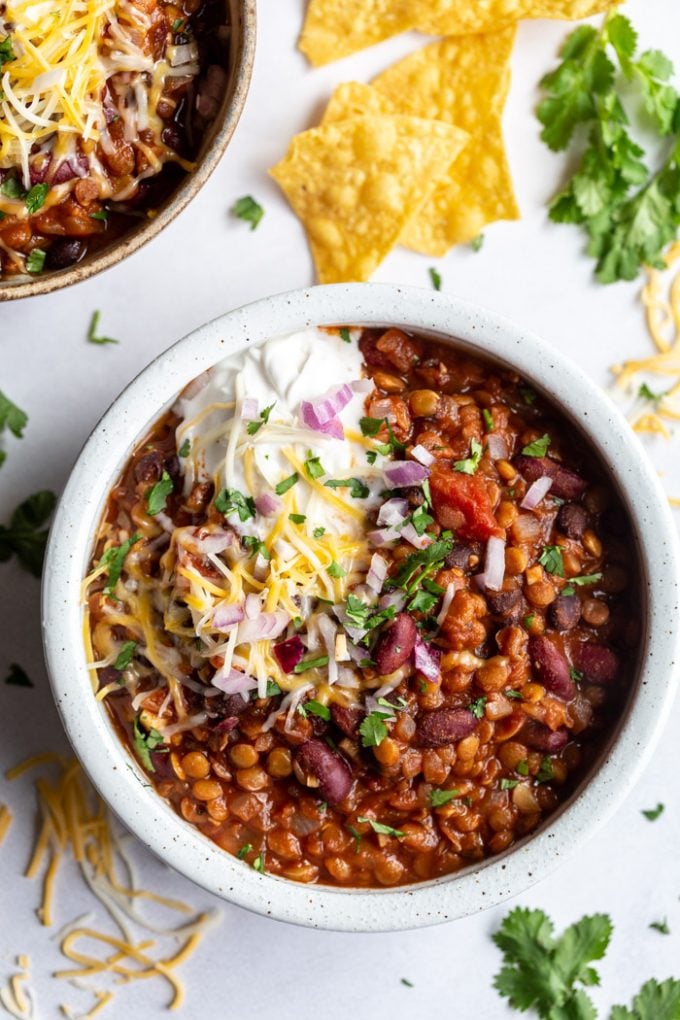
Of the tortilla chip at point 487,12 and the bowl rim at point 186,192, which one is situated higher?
the tortilla chip at point 487,12

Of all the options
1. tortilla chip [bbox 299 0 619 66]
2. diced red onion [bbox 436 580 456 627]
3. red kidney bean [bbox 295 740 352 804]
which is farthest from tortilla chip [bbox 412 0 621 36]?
red kidney bean [bbox 295 740 352 804]

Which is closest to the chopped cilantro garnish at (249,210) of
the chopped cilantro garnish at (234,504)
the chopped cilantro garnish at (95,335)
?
the chopped cilantro garnish at (95,335)

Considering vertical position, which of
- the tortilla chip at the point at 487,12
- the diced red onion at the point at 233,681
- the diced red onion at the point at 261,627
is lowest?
the diced red onion at the point at 233,681

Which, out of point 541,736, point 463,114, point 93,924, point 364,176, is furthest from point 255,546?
point 463,114

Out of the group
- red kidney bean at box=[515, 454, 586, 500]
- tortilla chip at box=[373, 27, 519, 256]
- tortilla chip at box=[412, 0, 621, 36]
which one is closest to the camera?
red kidney bean at box=[515, 454, 586, 500]

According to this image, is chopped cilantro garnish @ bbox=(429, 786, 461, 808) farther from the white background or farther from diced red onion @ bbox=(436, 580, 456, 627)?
the white background

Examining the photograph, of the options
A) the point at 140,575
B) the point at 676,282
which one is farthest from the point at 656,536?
the point at 140,575

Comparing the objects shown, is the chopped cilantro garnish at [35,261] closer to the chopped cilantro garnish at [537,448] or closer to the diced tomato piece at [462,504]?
the diced tomato piece at [462,504]
